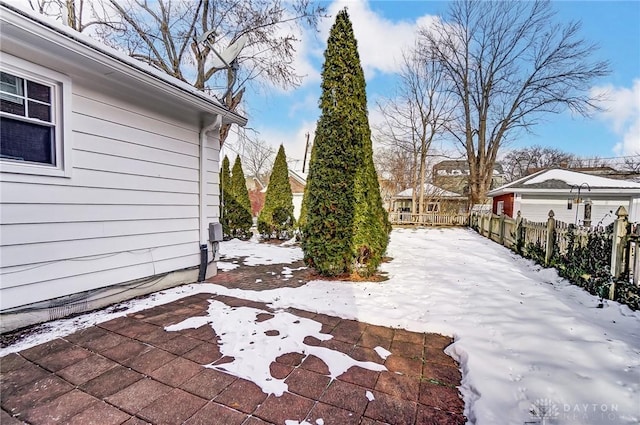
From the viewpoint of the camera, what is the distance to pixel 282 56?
406 inches

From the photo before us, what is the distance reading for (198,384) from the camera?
77.2 inches

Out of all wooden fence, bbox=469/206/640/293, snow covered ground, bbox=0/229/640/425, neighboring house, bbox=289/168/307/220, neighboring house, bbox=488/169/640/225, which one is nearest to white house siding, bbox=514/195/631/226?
neighboring house, bbox=488/169/640/225

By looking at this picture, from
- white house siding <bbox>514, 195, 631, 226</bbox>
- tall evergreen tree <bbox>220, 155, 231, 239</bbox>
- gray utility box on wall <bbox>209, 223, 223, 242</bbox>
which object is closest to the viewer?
gray utility box on wall <bbox>209, 223, 223, 242</bbox>

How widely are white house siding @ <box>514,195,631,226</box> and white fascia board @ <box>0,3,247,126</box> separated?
52.3 feet

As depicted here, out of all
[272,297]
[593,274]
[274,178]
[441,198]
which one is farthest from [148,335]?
[441,198]

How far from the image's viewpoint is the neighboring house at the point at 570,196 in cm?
1314

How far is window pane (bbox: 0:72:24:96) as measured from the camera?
255 cm

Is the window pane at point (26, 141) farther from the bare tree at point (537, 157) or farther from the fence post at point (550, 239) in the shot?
the bare tree at point (537, 157)

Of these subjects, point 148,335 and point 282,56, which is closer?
point 148,335

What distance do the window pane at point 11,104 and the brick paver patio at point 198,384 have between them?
2.16m

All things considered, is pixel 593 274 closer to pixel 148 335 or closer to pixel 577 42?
pixel 148 335

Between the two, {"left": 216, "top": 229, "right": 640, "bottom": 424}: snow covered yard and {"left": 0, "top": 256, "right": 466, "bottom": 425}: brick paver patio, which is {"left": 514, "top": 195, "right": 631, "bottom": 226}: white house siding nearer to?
{"left": 216, "top": 229, "right": 640, "bottom": 424}: snow covered yard

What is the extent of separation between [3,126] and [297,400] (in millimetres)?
3513

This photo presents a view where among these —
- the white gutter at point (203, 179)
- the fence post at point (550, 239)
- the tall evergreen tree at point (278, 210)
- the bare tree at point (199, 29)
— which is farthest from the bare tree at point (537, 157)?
the white gutter at point (203, 179)
